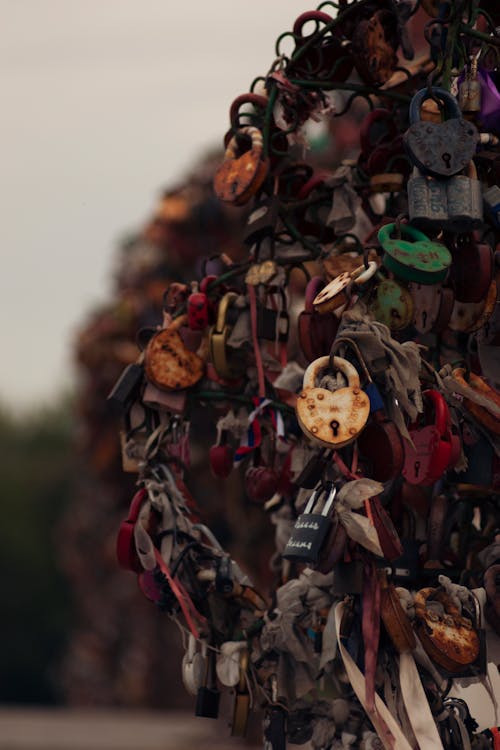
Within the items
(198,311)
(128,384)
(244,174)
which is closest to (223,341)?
(198,311)

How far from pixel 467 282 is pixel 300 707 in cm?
121

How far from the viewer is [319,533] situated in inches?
135

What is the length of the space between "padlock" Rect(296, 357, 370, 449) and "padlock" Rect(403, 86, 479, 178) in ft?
1.72

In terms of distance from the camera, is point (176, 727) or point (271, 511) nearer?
point (271, 511)

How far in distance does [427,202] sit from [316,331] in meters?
0.49

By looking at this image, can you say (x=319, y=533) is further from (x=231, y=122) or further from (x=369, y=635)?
(x=231, y=122)

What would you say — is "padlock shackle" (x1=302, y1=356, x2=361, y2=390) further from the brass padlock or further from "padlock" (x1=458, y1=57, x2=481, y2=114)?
the brass padlock

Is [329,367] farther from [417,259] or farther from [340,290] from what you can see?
[417,259]

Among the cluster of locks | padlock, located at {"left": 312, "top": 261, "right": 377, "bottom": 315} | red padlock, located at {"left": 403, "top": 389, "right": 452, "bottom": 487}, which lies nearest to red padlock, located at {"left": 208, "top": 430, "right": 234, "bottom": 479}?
the cluster of locks

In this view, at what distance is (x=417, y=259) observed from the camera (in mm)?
3518

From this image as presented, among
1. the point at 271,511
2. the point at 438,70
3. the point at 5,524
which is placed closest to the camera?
the point at 438,70

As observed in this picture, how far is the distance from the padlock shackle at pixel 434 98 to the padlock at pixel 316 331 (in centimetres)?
52

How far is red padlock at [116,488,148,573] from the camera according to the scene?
426 centimetres

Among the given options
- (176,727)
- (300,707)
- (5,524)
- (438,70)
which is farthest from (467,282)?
(5,524)
